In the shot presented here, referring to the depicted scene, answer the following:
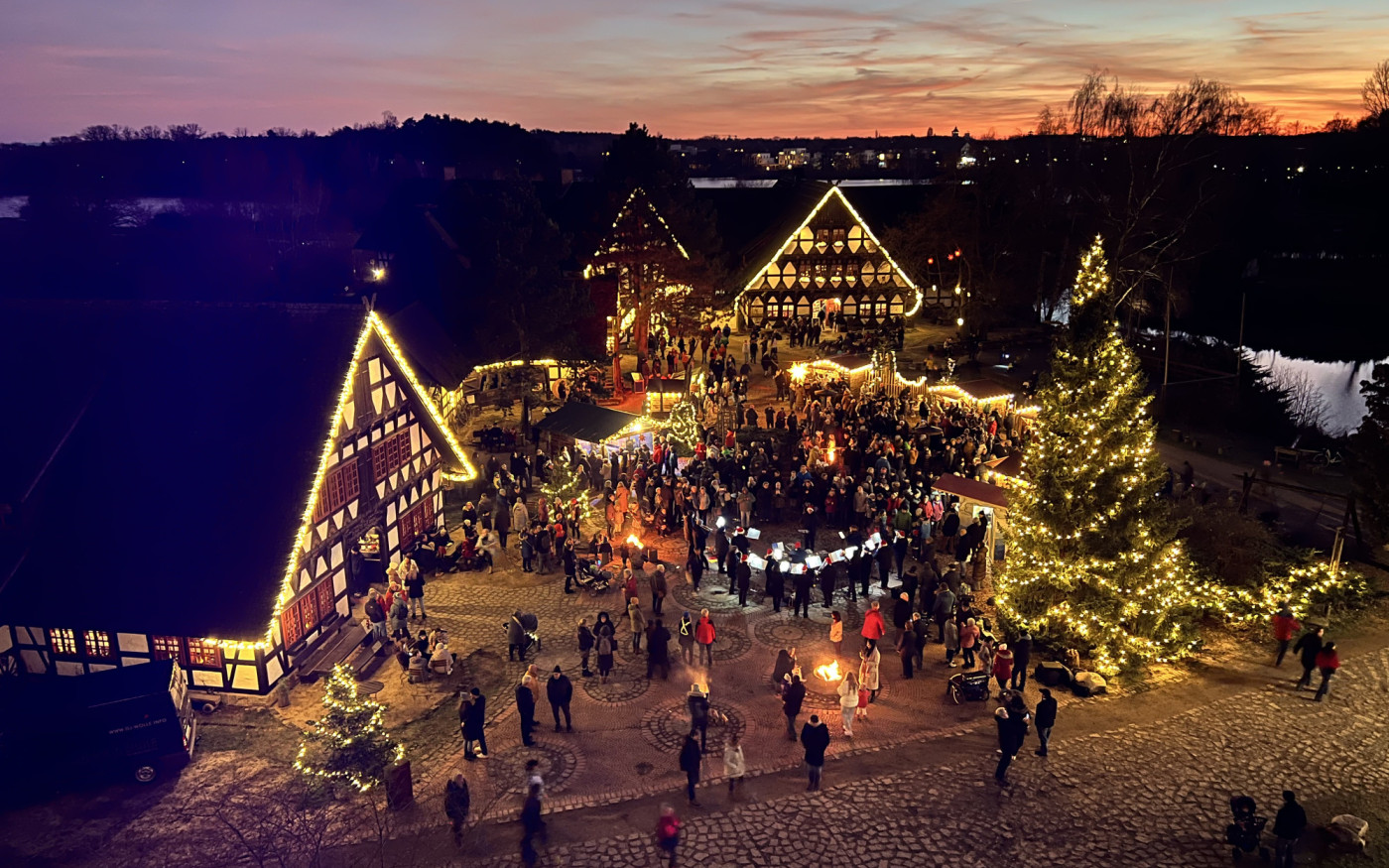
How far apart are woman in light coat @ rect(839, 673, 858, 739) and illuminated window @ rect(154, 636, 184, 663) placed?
1060 centimetres

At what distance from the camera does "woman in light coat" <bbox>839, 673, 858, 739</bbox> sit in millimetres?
12648

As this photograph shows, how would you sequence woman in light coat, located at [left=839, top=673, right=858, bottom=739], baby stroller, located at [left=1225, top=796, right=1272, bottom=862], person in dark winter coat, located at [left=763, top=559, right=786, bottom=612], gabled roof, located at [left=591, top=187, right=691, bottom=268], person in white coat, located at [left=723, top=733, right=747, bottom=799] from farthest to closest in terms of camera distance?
gabled roof, located at [left=591, top=187, right=691, bottom=268]
person in dark winter coat, located at [left=763, top=559, right=786, bottom=612]
woman in light coat, located at [left=839, top=673, right=858, bottom=739]
person in white coat, located at [left=723, top=733, right=747, bottom=799]
baby stroller, located at [left=1225, top=796, right=1272, bottom=862]

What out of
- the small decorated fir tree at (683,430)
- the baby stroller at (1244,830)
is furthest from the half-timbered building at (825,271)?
the baby stroller at (1244,830)

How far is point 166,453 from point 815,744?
11655 mm

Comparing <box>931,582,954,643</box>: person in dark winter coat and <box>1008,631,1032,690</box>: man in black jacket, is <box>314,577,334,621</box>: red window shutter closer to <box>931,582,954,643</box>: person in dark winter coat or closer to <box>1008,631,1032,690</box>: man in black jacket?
<box>931,582,954,643</box>: person in dark winter coat

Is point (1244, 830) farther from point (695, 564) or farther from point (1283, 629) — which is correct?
point (695, 564)

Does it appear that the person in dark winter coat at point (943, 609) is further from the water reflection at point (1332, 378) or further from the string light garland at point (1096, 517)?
the water reflection at point (1332, 378)

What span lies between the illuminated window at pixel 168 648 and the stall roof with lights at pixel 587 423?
11030mm

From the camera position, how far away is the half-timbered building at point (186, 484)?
539 inches

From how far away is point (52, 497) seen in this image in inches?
572

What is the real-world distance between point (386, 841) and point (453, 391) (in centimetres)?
1897

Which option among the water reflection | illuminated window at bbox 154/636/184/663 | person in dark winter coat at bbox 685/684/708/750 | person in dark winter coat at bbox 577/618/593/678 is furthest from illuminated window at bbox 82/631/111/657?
the water reflection

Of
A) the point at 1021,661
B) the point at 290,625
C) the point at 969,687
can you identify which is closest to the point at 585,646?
the point at 290,625

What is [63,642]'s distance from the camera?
46.9ft
